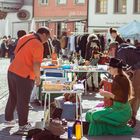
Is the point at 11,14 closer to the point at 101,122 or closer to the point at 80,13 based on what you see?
the point at 80,13

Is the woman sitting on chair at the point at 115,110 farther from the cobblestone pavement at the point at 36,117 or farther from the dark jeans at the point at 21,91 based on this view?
the dark jeans at the point at 21,91

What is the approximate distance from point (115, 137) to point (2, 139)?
1796mm

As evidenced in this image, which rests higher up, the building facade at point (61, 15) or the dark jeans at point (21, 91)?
the building facade at point (61, 15)

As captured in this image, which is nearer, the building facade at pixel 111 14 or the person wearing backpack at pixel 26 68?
the person wearing backpack at pixel 26 68

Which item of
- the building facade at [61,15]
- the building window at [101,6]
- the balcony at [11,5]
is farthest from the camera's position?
the balcony at [11,5]

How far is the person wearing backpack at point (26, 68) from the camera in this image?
9023 mm

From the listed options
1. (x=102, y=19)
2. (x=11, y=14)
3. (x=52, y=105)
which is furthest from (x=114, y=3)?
(x=52, y=105)

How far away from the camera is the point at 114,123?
359 inches

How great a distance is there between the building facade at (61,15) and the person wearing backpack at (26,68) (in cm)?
3431

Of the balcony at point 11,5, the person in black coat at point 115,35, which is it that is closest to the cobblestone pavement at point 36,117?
the person in black coat at point 115,35

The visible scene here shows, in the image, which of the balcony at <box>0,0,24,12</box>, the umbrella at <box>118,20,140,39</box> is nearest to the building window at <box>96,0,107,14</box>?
the balcony at <box>0,0,24,12</box>

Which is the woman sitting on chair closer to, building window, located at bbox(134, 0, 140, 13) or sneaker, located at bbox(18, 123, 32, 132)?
sneaker, located at bbox(18, 123, 32, 132)

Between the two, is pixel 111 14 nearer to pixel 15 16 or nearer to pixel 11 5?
pixel 15 16

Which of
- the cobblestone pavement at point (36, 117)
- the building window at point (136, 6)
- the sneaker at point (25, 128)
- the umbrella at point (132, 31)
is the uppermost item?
the building window at point (136, 6)
